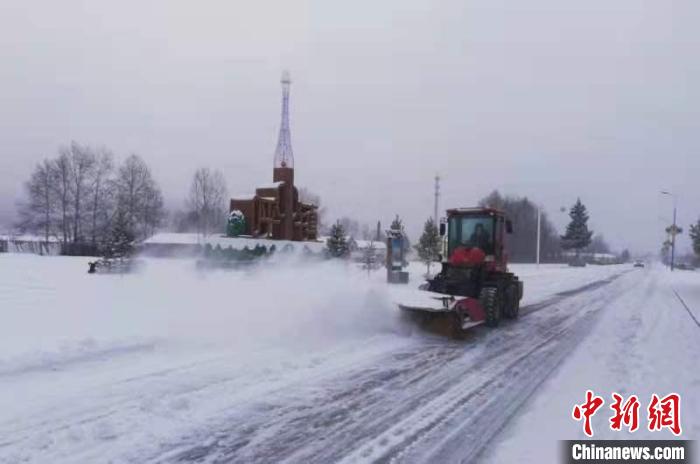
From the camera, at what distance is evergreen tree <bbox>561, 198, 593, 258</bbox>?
102250mm

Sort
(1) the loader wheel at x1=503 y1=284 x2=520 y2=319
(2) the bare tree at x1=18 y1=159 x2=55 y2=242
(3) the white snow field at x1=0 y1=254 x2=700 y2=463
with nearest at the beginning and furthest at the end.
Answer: (3) the white snow field at x1=0 y1=254 x2=700 y2=463, (1) the loader wheel at x1=503 y1=284 x2=520 y2=319, (2) the bare tree at x1=18 y1=159 x2=55 y2=242

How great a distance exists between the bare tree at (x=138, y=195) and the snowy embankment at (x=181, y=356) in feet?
231

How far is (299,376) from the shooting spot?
887cm

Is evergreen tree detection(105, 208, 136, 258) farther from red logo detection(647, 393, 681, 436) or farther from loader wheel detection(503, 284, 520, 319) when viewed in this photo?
red logo detection(647, 393, 681, 436)

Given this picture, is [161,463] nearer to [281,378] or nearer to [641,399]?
[281,378]

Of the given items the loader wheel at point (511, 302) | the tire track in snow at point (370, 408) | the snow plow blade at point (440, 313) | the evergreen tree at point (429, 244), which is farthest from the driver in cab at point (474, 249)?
the evergreen tree at point (429, 244)

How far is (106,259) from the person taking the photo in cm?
3534

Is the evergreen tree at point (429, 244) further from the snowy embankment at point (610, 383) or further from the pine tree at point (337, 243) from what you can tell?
the snowy embankment at point (610, 383)

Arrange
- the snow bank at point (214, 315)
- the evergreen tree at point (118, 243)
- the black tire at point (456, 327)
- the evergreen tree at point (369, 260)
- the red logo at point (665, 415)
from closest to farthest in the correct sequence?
the red logo at point (665, 415) < the snow bank at point (214, 315) < the black tire at point (456, 327) < the evergreen tree at point (118, 243) < the evergreen tree at point (369, 260)

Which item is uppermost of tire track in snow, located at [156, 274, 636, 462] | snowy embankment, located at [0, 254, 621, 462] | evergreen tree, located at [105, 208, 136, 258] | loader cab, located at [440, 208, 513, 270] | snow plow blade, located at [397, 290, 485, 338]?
loader cab, located at [440, 208, 513, 270]

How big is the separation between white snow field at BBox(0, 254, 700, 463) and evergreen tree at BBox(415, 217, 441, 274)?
28029 millimetres

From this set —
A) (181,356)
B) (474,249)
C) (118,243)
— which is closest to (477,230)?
(474,249)

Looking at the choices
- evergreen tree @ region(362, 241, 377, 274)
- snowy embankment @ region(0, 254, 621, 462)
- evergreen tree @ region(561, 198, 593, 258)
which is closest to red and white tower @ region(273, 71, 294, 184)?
evergreen tree @ region(362, 241, 377, 274)

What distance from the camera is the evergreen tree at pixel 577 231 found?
102250 mm
